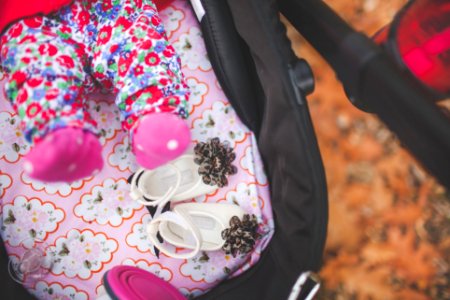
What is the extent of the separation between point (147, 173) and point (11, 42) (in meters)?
0.36

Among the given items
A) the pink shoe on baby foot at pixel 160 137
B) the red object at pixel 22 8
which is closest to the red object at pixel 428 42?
the pink shoe on baby foot at pixel 160 137

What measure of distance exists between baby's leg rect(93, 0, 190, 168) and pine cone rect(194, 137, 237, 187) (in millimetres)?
150

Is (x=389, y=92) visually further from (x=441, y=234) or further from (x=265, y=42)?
(x=441, y=234)

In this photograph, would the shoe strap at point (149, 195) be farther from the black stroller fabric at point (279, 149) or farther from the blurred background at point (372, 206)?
the blurred background at point (372, 206)

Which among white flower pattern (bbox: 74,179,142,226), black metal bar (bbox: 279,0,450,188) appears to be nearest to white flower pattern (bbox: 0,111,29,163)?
white flower pattern (bbox: 74,179,142,226)

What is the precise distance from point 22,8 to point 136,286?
1.81 ft

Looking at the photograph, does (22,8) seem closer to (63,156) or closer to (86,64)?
(86,64)

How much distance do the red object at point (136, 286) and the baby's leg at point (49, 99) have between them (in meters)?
0.20

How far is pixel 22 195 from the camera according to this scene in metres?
1.00

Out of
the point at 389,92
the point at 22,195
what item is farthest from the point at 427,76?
the point at 22,195

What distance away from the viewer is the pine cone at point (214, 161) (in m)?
0.98

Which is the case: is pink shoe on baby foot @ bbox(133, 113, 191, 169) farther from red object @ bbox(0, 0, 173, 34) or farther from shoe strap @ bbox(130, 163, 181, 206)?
red object @ bbox(0, 0, 173, 34)

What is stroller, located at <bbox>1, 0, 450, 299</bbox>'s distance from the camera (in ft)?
1.85

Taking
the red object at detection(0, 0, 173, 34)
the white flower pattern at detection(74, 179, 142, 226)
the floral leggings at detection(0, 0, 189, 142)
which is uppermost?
the red object at detection(0, 0, 173, 34)
